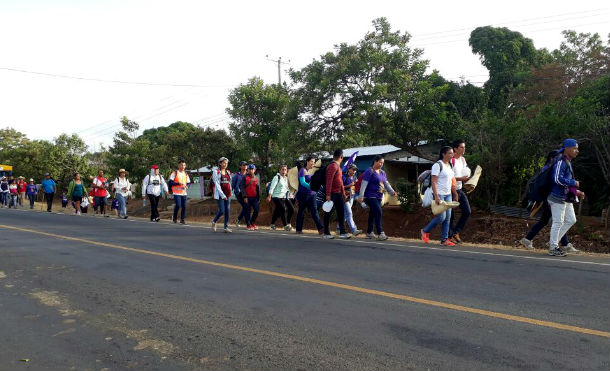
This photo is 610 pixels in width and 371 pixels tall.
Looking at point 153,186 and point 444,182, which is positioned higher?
point 153,186

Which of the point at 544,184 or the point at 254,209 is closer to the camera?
the point at 544,184

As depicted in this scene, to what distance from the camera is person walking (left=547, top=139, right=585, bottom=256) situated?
25.0ft

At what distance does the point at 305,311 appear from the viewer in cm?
459

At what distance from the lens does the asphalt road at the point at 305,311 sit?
3.46 m

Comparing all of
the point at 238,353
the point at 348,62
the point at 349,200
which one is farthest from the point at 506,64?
the point at 238,353

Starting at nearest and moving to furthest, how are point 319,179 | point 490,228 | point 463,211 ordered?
point 463,211 < point 319,179 < point 490,228

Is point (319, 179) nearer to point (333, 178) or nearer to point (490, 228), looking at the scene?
point (333, 178)

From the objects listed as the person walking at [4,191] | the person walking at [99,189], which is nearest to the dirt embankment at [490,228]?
the person walking at [99,189]

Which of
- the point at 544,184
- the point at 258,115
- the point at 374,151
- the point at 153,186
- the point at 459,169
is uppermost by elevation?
the point at 258,115

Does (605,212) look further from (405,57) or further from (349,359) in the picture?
(349,359)

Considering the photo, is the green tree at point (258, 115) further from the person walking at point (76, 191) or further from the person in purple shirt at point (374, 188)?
the person in purple shirt at point (374, 188)

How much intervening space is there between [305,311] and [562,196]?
17.3 ft

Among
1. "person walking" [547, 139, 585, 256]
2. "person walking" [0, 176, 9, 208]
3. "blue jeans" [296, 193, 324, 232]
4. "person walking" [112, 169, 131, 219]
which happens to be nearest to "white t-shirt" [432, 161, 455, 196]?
"person walking" [547, 139, 585, 256]

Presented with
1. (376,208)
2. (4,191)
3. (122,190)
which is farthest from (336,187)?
(4,191)
